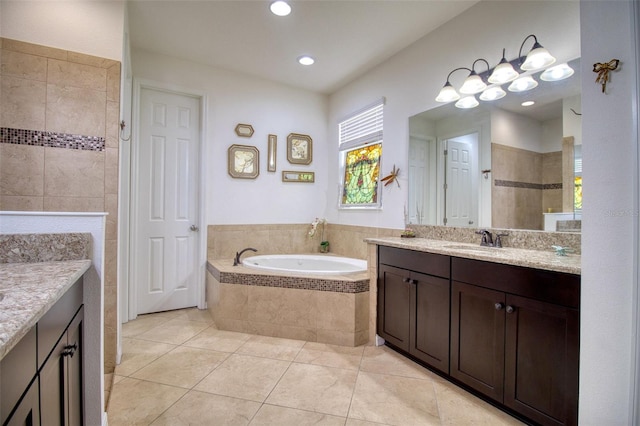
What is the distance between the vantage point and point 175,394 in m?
1.89

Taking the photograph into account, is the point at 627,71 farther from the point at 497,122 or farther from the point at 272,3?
the point at 272,3

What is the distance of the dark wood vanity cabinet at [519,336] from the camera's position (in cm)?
142

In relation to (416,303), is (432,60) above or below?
above

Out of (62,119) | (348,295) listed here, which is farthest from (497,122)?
(62,119)

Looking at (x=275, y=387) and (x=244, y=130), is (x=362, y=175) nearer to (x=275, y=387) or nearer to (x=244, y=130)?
(x=244, y=130)

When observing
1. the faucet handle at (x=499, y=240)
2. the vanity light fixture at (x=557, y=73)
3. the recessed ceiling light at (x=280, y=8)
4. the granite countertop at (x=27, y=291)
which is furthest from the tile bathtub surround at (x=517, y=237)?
the granite countertop at (x=27, y=291)

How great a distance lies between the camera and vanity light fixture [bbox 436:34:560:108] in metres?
1.94

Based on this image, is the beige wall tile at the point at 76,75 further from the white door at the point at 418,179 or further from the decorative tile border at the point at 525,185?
the decorative tile border at the point at 525,185

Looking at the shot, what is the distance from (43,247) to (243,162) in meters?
2.56

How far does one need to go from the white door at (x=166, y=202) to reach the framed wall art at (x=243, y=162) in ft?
1.25

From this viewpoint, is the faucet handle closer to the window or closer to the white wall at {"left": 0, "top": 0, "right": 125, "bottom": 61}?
the window

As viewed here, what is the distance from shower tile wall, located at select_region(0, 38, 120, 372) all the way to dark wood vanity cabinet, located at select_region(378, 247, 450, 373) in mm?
2003

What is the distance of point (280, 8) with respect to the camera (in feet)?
8.06

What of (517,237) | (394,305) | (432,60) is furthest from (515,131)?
(394,305)
